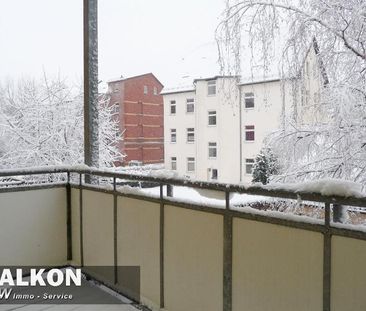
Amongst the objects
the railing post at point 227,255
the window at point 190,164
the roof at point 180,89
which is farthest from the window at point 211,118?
the railing post at point 227,255

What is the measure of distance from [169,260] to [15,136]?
37.0 feet

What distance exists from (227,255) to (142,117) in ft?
70.9

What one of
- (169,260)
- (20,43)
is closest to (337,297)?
(169,260)

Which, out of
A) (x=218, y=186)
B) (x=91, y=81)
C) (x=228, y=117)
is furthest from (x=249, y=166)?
(x=218, y=186)

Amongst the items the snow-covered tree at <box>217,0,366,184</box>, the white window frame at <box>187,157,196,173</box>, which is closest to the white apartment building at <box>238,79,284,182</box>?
the snow-covered tree at <box>217,0,366,184</box>

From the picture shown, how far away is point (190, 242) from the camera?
7.65ft

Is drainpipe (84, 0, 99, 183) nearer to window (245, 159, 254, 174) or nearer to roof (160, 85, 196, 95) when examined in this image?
window (245, 159, 254, 174)

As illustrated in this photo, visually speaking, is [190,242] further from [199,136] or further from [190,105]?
[190,105]

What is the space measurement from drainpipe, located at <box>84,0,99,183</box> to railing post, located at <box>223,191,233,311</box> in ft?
6.62

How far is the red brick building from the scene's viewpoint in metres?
21.6

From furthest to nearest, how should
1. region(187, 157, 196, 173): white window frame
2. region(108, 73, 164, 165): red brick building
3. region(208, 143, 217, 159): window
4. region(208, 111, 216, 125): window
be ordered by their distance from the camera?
region(108, 73, 164, 165): red brick building, region(187, 157, 196, 173): white window frame, region(208, 111, 216, 125): window, region(208, 143, 217, 159): window

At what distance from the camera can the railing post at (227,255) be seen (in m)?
2.07

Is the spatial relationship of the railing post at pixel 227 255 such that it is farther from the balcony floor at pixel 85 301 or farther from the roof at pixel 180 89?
the roof at pixel 180 89

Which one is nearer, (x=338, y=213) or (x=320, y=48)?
(x=338, y=213)
